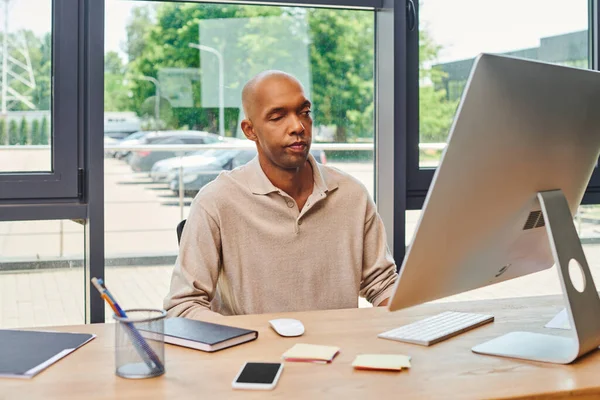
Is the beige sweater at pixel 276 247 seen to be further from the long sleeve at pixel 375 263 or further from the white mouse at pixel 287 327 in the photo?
the white mouse at pixel 287 327

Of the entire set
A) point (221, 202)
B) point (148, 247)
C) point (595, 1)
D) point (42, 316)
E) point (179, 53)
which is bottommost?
point (42, 316)

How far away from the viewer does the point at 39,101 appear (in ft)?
8.43

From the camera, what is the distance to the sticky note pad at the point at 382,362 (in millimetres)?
1343

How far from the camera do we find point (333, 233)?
2182 mm

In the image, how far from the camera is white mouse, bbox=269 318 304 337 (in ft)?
5.14

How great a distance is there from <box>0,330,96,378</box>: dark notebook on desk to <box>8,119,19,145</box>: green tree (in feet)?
3.83

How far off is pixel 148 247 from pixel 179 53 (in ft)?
2.35

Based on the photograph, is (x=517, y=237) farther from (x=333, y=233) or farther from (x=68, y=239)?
(x=68, y=239)

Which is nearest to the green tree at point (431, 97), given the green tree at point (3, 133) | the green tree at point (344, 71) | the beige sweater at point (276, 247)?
the green tree at point (344, 71)

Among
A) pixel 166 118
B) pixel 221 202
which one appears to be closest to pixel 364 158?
pixel 166 118

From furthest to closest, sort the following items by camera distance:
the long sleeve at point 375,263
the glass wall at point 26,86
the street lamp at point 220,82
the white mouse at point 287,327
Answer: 1. the street lamp at point 220,82
2. the glass wall at point 26,86
3. the long sleeve at point 375,263
4. the white mouse at point 287,327

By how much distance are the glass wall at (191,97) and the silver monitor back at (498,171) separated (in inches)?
59.9

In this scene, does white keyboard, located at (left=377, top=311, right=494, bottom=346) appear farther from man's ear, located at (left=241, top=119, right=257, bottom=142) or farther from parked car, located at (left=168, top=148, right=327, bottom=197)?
parked car, located at (left=168, top=148, right=327, bottom=197)

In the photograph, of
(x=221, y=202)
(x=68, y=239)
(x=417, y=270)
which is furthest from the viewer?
(x=68, y=239)
